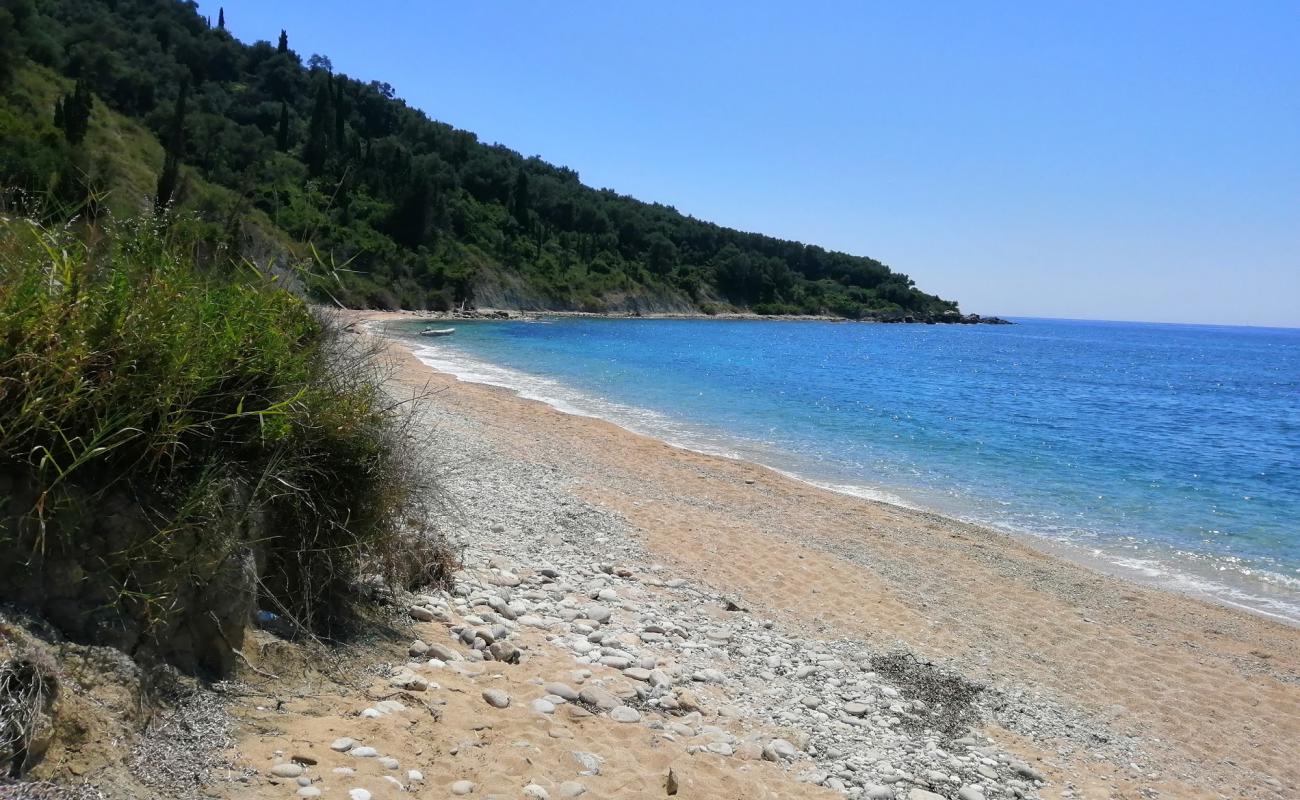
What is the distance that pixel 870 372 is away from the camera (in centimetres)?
4697

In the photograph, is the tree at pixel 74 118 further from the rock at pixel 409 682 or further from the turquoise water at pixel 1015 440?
the rock at pixel 409 682

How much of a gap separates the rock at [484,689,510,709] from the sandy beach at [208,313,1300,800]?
0.22 ft

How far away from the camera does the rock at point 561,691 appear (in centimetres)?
498

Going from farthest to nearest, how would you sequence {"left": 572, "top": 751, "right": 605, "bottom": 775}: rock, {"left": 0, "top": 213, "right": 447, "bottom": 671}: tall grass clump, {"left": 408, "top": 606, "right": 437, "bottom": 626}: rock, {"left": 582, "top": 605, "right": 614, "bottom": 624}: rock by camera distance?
{"left": 582, "top": 605, "right": 614, "bottom": 624}: rock → {"left": 408, "top": 606, "right": 437, "bottom": 626}: rock → {"left": 572, "top": 751, "right": 605, "bottom": 775}: rock → {"left": 0, "top": 213, "right": 447, "bottom": 671}: tall grass clump

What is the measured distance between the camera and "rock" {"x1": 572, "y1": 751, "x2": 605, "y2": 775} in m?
4.13

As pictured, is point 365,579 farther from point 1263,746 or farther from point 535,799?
point 1263,746

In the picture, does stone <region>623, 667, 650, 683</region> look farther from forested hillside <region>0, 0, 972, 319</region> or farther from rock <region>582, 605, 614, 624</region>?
forested hillside <region>0, 0, 972, 319</region>

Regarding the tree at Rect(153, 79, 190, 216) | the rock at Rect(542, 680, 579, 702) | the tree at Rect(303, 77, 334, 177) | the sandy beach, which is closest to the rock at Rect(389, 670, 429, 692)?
the sandy beach

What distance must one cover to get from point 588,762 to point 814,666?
281 cm

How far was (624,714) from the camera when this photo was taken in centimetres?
492

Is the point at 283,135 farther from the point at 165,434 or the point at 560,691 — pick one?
the point at 165,434

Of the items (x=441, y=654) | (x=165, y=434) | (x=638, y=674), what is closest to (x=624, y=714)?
(x=638, y=674)

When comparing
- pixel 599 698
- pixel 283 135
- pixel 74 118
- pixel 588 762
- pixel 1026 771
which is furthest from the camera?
pixel 283 135

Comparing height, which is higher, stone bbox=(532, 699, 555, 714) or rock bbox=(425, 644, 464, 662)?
rock bbox=(425, 644, 464, 662)
